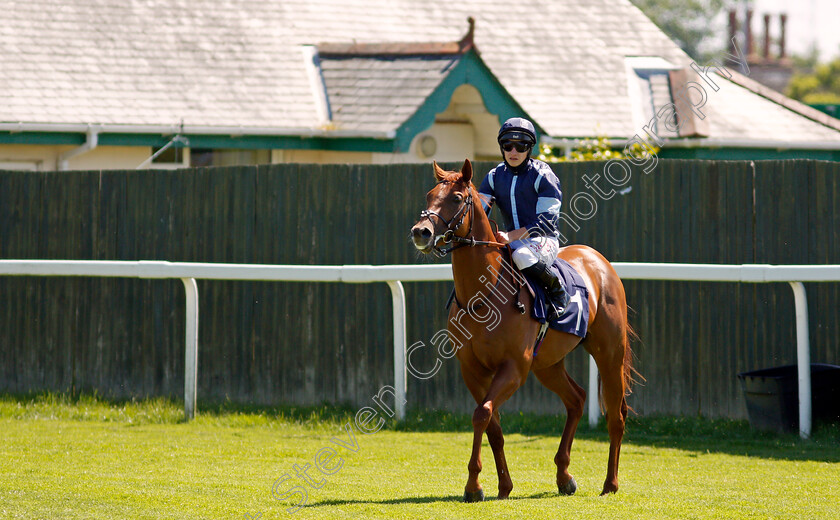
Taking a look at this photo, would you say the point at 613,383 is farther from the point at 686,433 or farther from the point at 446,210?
the point at 686,433

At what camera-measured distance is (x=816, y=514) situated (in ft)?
19.9

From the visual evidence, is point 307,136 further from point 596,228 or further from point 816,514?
point 816,514

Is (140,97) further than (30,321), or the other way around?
(140,97)

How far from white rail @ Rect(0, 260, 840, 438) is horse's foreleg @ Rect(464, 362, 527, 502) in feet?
8.30

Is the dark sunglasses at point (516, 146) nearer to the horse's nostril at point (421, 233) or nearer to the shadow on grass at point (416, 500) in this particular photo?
the horse's nostril at point (421, 233)

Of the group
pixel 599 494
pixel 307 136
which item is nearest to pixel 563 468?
pixel 599 494

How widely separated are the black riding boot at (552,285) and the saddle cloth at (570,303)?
0.04 meters

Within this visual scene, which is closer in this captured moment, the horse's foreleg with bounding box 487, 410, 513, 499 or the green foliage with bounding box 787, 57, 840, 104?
the horse's foreleg with bounding box 487, 410, 513, 499

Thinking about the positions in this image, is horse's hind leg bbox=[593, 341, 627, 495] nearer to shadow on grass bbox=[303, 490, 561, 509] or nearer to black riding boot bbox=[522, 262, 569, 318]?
black riding boot bbox=[522, 262, 569, 318]

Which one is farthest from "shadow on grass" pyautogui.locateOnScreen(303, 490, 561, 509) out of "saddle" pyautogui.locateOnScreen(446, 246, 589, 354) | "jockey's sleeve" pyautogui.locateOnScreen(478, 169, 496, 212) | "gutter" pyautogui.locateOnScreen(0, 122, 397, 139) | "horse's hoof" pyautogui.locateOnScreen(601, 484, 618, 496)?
"gutter" pyautogui.locateOnScreen(0, 122, 397, 139)

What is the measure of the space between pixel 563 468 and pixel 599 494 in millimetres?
283

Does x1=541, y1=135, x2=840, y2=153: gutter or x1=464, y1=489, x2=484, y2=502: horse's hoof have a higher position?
x1=541, y1=135, x2=840, y2=153: gutter

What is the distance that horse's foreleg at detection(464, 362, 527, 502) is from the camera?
630cm

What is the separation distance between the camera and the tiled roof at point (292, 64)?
49.1 feet
